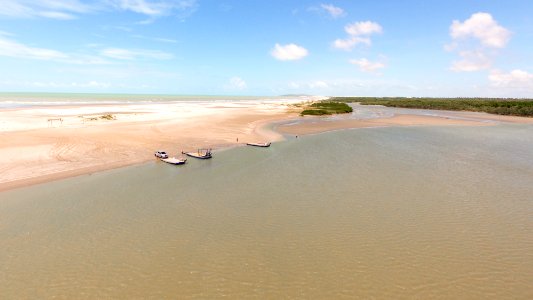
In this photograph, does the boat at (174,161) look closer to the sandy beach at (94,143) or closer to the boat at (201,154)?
the boat at (201,154)

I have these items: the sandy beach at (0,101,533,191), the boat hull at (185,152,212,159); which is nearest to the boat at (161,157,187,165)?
the boat hull at (185,152,212,159)

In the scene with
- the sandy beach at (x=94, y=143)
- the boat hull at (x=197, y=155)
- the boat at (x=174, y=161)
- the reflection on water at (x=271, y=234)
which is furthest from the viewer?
the boat hull at (x=197, y=155)

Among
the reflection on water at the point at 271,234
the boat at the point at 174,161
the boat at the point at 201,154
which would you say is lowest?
the reflection on water at the point at 271,234

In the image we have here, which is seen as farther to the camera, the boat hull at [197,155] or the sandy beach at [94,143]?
the boat hull at [197,155]

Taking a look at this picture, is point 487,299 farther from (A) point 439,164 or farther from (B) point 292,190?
(A) point 439,164

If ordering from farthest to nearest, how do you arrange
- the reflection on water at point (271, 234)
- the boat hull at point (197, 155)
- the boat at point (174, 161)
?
the boat hull at point (197, 155), the boat at point (174, 161), the reflection on water at point (271, 234)

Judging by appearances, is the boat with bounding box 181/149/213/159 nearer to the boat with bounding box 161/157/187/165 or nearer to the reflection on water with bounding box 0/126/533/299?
the boat with bounding box 161/157/187/165

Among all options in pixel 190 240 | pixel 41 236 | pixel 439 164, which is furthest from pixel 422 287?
pixel 439 164

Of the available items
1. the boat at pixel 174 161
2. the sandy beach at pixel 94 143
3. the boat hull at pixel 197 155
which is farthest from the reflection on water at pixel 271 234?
the sandy beach at pixel 94 143

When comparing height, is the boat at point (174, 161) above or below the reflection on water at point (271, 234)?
above
